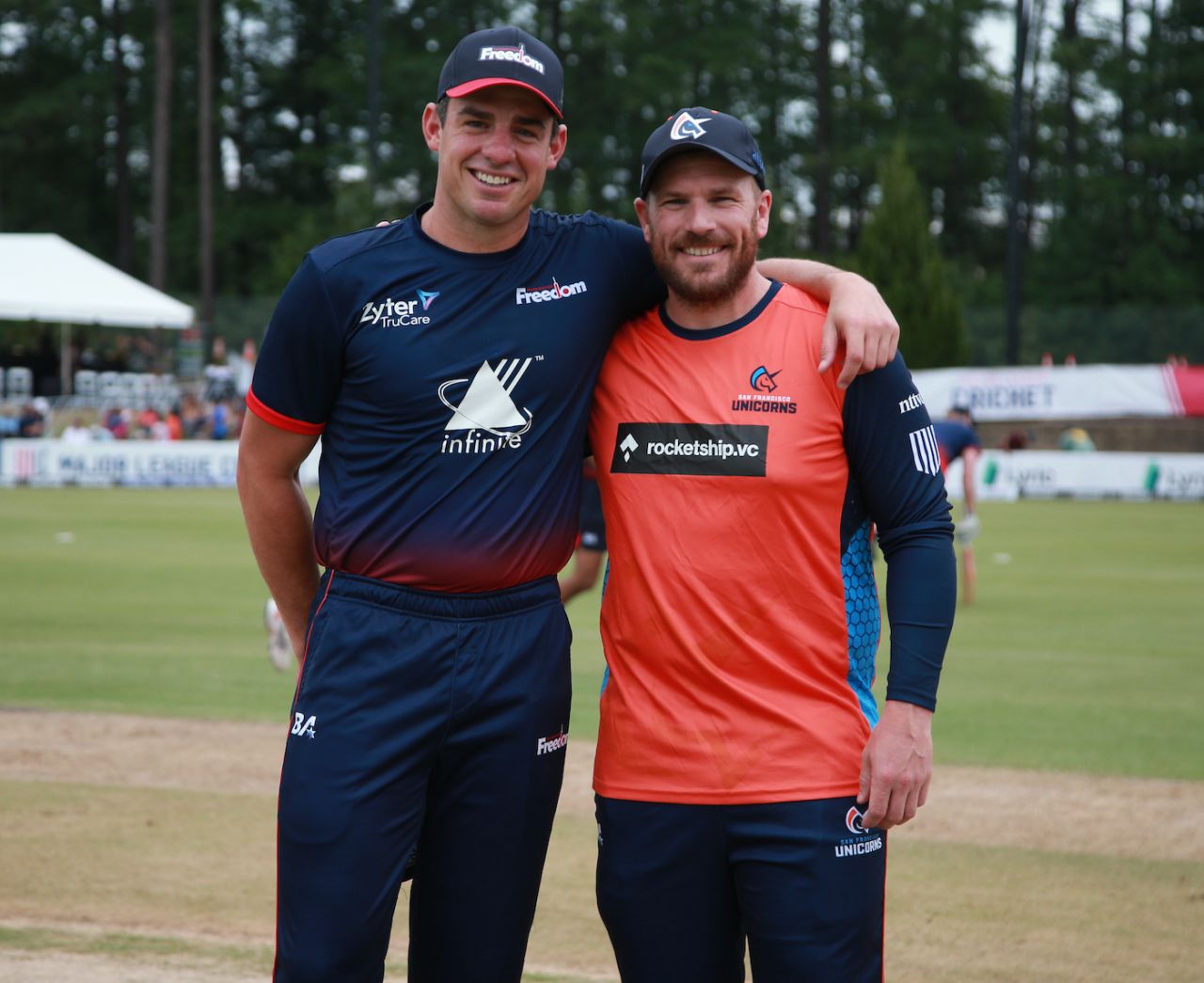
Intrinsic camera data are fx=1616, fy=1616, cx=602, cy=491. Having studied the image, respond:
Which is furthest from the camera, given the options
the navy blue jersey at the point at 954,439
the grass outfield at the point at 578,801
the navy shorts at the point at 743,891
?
the navy blue jersey at the point at 954,439

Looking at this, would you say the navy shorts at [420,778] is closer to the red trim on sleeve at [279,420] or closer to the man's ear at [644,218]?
the red trim on sleeve at [279,420]

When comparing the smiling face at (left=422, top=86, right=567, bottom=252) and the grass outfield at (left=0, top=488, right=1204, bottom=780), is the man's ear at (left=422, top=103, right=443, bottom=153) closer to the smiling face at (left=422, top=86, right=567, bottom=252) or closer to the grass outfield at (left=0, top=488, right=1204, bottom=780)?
the smiling face at (left=422, top=86, right=567, bottom=252)

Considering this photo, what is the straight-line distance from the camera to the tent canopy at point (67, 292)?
29000 millimetres

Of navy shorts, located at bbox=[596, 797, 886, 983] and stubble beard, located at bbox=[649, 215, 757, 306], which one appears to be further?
stubble beard, located at bbox=[649, 215, 757, 306]

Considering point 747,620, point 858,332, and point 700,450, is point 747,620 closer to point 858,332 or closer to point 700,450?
point 700,450

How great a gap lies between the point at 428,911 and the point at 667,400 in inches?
54.2

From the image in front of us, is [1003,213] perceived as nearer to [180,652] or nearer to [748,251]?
[180,652]

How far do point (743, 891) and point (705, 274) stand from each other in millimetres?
1457

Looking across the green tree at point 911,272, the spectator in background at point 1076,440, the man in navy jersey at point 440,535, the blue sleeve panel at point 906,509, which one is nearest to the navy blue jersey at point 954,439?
the blue sleeve panel at point 906,509

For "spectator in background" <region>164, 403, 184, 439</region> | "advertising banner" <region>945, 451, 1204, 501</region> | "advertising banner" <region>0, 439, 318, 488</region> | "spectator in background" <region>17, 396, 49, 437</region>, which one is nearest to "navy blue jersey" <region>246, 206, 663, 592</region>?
"advertising banner" <region>945, 451, 1204, 501</region>

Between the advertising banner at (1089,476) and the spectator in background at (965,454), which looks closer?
the spectator in background at (965,454)

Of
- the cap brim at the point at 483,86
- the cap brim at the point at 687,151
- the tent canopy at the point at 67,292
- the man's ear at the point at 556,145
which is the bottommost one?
the cap brim at the point at 687,151

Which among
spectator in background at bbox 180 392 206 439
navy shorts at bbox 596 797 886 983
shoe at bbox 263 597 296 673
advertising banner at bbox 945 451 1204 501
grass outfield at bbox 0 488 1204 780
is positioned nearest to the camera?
navy shorts at bbox 596 797 886 983

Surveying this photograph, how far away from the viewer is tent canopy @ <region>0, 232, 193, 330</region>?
29000 mm
